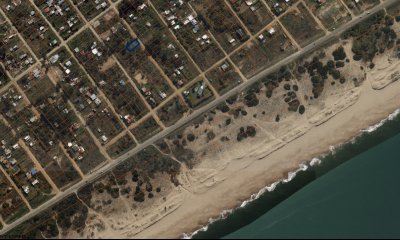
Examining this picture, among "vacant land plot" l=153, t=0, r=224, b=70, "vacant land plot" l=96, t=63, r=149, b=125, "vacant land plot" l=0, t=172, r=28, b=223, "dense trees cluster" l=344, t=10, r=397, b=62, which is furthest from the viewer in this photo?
"vacant land plot" l=153, t=0, r=224, b=70

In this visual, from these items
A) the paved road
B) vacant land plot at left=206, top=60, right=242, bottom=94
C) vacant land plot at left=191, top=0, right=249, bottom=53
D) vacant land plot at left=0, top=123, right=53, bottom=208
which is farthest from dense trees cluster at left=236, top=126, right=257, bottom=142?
vacant land plot at left=0, top=123, right=53, bottom=208

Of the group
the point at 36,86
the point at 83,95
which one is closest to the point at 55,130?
the point at 83,95

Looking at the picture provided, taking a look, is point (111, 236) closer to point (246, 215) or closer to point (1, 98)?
point (246, 215)

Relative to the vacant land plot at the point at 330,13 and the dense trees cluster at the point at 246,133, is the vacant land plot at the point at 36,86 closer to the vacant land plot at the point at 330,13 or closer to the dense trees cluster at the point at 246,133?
the dense trees cluster at the point at 246,133

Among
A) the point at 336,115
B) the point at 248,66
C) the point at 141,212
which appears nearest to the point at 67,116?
the point at 141,212

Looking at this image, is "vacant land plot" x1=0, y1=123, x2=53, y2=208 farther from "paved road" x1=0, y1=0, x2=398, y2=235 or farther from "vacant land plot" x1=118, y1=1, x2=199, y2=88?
"vacant land plot" x1=118, y1=1, x2=199, y2=88

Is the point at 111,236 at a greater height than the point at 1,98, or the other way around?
the point at 1,98
